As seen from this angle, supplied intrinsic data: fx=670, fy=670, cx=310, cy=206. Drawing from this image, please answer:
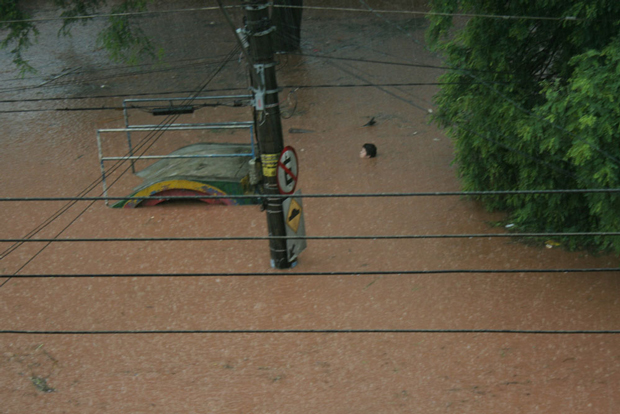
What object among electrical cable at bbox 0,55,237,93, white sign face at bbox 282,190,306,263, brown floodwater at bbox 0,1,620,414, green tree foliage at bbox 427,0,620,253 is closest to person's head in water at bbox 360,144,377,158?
brown floodwater at bbox 0,1,620,414

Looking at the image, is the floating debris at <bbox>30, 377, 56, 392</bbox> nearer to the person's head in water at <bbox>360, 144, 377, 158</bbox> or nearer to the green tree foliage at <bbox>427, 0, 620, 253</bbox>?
the green tree foliage at <bbox>427, 0, 620, 253</bbox>

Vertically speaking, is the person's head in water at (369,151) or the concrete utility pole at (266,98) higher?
the concrete utility pole at (266,98)

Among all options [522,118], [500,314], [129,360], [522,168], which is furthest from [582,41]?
[129,360]

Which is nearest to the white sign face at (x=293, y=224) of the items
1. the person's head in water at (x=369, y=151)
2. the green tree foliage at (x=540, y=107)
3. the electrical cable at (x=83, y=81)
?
the green tree foliage at (x=540, y=107)

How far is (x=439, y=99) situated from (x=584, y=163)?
3553mm

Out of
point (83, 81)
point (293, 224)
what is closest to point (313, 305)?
point (293, 224)

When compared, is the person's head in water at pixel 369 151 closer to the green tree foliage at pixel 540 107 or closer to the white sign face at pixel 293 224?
the green tree foliage at pixel 540 107

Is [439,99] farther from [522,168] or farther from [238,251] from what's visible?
[238,251]

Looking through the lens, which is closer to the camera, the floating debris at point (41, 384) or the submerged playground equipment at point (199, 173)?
the floating debris at point (41, 384)

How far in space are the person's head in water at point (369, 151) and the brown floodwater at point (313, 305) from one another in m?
0.23

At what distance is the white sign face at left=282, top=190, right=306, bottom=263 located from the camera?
28.1ft

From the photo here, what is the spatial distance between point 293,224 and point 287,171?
0.80m

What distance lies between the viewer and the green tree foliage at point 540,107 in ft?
24.7

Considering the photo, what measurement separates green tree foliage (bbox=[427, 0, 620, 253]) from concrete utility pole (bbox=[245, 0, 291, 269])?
2.62 meters
